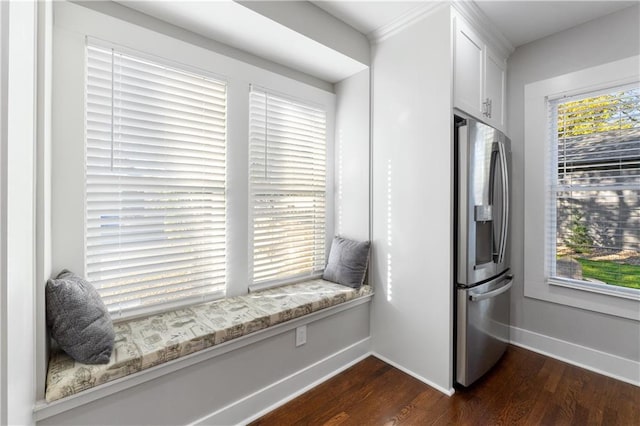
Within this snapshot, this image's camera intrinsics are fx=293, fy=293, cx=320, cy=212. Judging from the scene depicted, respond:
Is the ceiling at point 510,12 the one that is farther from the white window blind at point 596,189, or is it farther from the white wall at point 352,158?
the white window blind at point 596,189

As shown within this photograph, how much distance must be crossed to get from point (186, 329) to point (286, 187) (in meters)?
1.27

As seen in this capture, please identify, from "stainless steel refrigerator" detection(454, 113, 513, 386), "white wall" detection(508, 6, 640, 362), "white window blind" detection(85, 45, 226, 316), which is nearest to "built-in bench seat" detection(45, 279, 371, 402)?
"white window blind" detection(85, 45, 226, 316)

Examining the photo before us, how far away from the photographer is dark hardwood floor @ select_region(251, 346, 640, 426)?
1.75 m

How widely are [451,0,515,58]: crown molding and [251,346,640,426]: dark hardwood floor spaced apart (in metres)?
2.61

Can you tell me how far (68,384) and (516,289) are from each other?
3185mm

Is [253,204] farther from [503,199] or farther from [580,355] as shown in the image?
[580,355]

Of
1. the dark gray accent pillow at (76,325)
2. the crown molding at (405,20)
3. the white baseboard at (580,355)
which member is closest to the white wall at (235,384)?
the dark gray accent pillow at (76,325)

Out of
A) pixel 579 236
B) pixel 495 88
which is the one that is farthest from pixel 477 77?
pixel 579 236

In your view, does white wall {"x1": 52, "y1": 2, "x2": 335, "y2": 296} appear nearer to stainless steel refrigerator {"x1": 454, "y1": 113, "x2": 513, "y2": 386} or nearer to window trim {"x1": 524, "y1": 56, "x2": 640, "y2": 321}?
stainless steel refrigerator {"x1": 454, "y1": 113, "x2": 513, "y2": 386}

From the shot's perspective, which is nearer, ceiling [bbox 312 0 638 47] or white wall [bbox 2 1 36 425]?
white wall [bbox 2 1 36 425]

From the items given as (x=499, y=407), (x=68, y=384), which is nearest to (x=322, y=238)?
(x=499, y=407)

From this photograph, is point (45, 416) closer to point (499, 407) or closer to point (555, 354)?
point (499, 407)

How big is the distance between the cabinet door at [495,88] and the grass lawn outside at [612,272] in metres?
Result: 1.31

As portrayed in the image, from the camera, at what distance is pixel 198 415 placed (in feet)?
5.13
